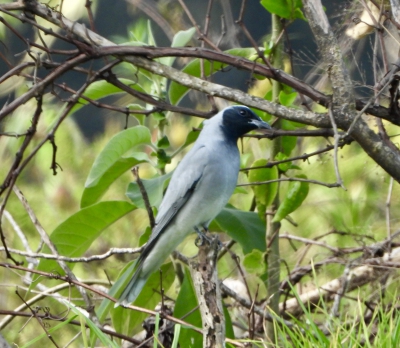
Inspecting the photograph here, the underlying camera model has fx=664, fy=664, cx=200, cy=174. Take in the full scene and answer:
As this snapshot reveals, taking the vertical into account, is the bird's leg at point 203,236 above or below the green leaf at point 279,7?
below

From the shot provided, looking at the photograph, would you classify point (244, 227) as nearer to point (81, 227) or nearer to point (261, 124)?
point (261, 124)

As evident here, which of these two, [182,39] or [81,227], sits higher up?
[182,39]

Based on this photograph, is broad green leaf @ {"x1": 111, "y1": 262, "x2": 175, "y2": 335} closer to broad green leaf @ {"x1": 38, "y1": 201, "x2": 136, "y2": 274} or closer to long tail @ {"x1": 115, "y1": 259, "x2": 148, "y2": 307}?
long tail @ {"x1": 115, "y1": 259, "x2": 148, "y2": 307}

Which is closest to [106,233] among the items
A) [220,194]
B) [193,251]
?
[193,251]

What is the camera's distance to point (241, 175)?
3.16m

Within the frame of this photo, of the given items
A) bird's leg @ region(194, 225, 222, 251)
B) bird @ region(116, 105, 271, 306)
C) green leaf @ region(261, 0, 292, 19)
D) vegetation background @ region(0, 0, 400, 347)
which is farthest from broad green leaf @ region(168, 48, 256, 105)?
bird's leg @ region(194, 225, 222, 251)

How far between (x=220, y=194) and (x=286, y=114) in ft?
1.46

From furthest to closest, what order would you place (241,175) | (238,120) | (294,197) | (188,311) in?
(241,175), (238,120), (188,311), (294,197)

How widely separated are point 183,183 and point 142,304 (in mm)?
537

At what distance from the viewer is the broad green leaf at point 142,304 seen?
7.92 feet

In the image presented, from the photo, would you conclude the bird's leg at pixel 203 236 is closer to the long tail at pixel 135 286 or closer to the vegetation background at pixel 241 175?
the vegetation background at pixel 241 175

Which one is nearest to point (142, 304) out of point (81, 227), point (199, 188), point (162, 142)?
point (81, 227)

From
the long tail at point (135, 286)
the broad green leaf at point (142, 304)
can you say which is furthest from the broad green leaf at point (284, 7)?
the broad green leaf at point (142, 304)

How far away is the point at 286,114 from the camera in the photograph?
1983 millimetres
